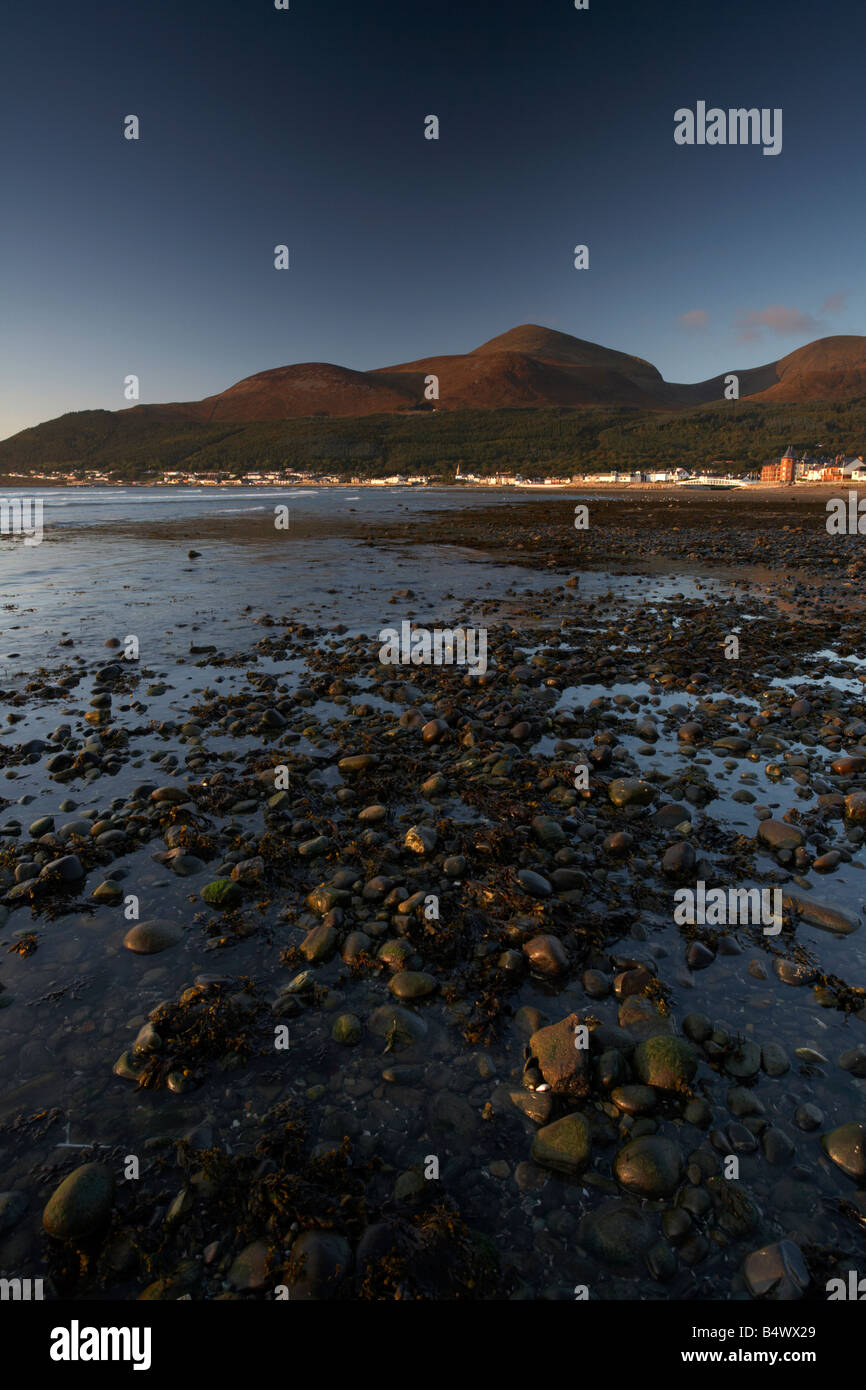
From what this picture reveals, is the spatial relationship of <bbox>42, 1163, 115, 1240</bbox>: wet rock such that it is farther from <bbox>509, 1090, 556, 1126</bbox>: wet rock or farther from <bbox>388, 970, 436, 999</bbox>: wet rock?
<bbox>509, 1090, 556, 1126</bbox>: wet rock

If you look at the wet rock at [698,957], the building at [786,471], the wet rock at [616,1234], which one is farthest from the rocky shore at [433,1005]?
the building at [786,471]

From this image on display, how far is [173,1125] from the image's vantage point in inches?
172

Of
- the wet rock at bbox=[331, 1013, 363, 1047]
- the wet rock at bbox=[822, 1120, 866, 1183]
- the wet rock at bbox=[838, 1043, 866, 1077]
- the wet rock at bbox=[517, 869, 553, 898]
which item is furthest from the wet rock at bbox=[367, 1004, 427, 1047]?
the wet rock at bbox=[838, 1043, 866, 1077]

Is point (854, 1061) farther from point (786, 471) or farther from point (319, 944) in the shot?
point (786, 471)

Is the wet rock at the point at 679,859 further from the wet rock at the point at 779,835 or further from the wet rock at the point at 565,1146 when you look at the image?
the wet rock at the point at 565,1146

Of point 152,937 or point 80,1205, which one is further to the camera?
point 152,937

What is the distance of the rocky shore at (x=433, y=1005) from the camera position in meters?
3.67

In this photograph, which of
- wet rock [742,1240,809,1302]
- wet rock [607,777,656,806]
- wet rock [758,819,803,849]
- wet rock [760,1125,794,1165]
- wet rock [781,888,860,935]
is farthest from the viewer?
wet rock [607,777,656,806]

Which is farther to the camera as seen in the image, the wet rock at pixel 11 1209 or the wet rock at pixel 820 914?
the wet rock at pixel 820 914

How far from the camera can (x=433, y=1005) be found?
5434mm

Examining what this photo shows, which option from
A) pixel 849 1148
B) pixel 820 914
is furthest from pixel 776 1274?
pixel 820 914

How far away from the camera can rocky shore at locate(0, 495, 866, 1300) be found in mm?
3674
